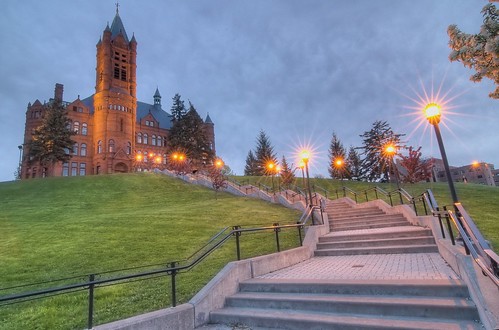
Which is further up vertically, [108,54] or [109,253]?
[108,54]

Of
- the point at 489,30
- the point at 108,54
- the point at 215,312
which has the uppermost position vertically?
the point at 108,54

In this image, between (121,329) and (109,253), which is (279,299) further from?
(109,253)

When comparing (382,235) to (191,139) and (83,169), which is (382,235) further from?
(83,169)

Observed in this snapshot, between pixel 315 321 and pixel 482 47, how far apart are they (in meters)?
10.2

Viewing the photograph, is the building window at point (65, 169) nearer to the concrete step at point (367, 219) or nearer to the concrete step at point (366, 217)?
the concrete step at point (366, 217)

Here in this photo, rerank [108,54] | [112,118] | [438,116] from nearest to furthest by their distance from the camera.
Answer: [438,116], [112,118], [108,54]

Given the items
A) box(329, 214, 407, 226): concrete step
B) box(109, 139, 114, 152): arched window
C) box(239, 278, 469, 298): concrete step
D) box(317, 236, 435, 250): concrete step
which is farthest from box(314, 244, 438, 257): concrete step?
box(109, 139, 114, 152): arched window

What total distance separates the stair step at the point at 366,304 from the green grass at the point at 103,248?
170 cm

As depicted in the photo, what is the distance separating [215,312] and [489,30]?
444 inches

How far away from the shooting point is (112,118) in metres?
62.2

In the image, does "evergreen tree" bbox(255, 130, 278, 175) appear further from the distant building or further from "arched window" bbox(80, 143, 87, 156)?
the distant building

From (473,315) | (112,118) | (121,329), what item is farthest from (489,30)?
(112,118)

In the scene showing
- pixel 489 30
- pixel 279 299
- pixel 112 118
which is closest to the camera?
pixel 279 299

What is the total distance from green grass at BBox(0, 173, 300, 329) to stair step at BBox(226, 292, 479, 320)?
1.70m
